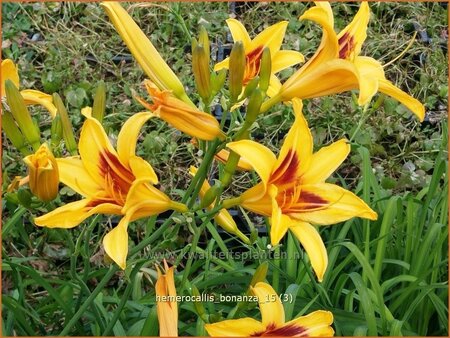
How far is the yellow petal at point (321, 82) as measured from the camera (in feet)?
3.41

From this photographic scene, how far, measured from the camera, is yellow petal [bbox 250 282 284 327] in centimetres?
114

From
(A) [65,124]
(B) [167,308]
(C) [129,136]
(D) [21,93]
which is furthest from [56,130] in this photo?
(B) [167,308]

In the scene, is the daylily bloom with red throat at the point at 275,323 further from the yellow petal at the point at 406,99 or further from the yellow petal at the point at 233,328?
the yellow petal at the point at 406,99

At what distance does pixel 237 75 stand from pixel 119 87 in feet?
5.41

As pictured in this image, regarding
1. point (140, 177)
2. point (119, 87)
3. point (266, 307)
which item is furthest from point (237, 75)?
point (119, 87)

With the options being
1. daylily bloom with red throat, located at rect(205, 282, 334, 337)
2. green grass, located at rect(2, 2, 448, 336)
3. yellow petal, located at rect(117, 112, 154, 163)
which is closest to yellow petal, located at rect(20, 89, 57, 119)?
green grass, located at rect(2, 2, 448, 336)

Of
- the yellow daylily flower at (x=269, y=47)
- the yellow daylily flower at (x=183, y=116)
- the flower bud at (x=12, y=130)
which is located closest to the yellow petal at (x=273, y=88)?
the yellow daylily flower at (x=269, y=47)

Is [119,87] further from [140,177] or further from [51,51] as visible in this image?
[140,177]

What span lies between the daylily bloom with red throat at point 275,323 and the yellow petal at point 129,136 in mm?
327

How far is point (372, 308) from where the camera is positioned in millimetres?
1494

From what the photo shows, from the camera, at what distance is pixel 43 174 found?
1.05m

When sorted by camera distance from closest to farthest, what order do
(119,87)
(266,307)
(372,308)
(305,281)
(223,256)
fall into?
(266,307) < (372,308) < (305,281) < (223,256) < (119,87)

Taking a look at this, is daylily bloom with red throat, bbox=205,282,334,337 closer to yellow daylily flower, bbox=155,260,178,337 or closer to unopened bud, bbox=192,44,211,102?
yellow daylily flower, bbox=155,260,178,337

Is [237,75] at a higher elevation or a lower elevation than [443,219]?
higher
